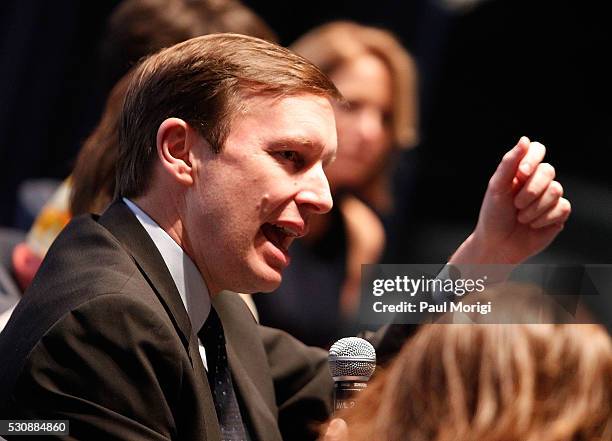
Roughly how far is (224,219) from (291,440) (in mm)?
405

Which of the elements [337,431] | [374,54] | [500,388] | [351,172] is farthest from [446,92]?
[500,388]

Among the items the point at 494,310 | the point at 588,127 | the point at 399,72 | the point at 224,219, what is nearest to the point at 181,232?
the point at 224,219

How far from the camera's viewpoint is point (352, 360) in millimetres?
1598

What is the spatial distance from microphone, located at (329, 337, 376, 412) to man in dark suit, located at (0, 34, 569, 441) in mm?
154

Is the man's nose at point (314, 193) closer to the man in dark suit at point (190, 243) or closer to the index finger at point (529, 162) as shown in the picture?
the man in dark suit at point (190, 243)

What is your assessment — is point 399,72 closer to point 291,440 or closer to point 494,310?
point 291,440

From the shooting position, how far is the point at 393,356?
1.56 metres

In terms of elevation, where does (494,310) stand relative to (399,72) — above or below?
above

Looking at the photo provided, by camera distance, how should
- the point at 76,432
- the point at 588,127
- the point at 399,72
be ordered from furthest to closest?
1. the point at 588,127
2. the point at 399,72
3. the point at 76,432

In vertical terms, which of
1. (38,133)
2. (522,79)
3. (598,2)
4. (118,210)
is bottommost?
(38,133)

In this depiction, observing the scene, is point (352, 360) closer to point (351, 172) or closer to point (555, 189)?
point (555, 189)

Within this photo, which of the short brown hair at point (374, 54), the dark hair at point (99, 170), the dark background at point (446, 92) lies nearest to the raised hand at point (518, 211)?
the dark hair at point (99, 170)

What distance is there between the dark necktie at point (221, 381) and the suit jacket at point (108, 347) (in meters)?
0.03

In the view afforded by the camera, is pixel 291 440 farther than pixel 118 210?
Yes
